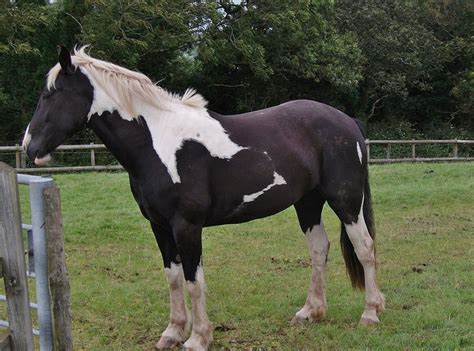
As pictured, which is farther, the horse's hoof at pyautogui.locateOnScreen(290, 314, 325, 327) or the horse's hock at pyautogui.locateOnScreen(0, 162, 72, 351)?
the horse's hoof at pyautogui.locateOnScreen(290, 314, 325, 327)

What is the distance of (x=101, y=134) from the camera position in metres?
3.78

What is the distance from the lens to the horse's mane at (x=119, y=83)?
3641mm

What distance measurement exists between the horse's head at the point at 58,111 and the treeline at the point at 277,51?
13019 millimetres

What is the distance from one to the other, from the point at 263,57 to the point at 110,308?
16.7 m

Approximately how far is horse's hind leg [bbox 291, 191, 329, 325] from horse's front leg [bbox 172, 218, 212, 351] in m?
0.94

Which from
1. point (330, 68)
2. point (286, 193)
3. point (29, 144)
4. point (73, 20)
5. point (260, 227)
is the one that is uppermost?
point (73, 20)

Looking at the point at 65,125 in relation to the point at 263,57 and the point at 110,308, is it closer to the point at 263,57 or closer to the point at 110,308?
the point at 110,308

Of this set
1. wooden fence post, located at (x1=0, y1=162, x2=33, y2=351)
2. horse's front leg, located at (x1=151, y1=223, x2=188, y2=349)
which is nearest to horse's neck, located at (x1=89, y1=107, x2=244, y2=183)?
horse's front leg, located at (x1=151, y1=223, x2=188, y2=349)

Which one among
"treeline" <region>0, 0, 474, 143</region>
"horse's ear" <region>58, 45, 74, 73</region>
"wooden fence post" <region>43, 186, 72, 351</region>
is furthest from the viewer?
Result: "treeline" <region>0, 0, 474, 143</region>

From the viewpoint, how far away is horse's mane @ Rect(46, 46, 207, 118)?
364 centimetres

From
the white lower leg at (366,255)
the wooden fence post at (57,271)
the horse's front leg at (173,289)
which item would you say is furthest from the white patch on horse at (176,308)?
the white lower leg at (366,255)

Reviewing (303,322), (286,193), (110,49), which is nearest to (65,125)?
(286,193)

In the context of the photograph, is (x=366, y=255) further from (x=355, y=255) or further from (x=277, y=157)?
(x=277, y=157)

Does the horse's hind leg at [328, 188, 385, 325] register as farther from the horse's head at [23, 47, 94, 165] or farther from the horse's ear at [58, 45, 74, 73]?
the horse's ear at [58, 45, 74, 73]
